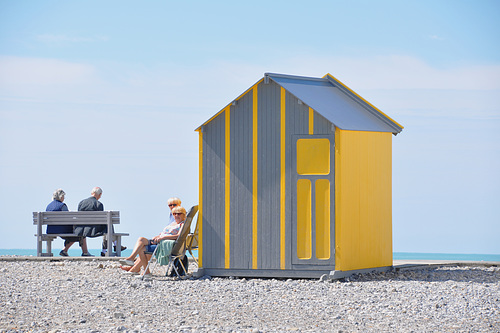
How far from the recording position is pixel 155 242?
12469mm

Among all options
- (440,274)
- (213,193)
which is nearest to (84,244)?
(213,193)

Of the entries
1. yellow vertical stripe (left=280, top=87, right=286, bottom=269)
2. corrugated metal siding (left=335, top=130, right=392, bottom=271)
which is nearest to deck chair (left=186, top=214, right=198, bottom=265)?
yellow vertical stripe (left=280, top=87, right=286, bottom=269)

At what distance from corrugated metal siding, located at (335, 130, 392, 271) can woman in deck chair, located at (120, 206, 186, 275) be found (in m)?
2.56

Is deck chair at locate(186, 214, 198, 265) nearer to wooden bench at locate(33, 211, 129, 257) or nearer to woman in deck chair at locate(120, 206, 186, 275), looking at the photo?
woman in deck chair at locate(120, 206, 186, 275)

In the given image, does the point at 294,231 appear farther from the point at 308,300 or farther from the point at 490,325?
the point at 490,325

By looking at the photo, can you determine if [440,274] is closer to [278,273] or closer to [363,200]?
[363,200]

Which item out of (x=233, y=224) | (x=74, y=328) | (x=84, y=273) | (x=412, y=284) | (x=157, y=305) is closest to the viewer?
(x=74, y=328)

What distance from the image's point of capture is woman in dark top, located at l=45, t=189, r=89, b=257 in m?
16.8

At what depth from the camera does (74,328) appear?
8.02 metres

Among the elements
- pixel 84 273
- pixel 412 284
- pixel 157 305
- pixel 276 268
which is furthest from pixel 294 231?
pixel 84 273

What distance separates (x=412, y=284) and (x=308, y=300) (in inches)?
86.5

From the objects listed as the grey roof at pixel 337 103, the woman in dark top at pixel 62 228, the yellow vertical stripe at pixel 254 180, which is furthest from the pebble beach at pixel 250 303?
the woman in dark top at pixel 62 228

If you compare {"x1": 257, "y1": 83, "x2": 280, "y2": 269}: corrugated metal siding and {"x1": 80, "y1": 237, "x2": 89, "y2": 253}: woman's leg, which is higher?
{"x1": 257, "y1": 83, "x2": 280, "y2": 269}: corrugated metal siding

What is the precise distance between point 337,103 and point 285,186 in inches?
75.7
